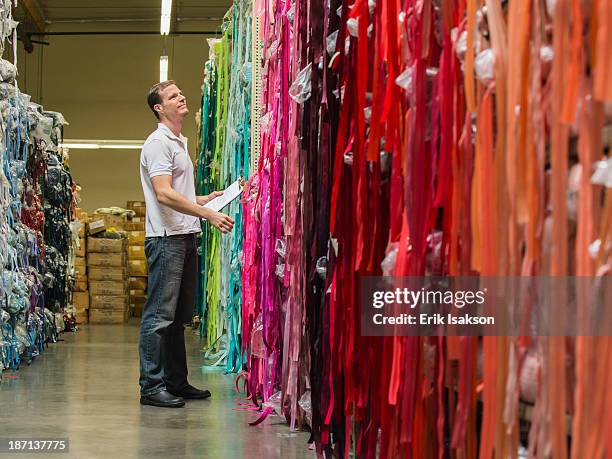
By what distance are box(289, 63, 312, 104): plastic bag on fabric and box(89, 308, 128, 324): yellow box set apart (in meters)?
9.67

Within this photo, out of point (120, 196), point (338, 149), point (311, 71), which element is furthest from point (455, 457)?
point (120, 196)

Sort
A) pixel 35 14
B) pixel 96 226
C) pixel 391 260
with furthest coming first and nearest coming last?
pixel 35 14
pixel 96 226
pixel 391 260

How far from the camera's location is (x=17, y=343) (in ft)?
22.0

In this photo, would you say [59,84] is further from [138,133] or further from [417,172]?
[417,172]

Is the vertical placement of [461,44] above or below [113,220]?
below

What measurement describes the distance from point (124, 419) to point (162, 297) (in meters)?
0.65

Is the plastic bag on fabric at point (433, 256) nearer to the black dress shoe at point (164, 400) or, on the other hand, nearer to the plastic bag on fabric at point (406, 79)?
the plastic bag on fabric at point (406, 79)

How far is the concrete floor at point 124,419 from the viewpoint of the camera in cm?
365

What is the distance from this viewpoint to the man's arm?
455 cm

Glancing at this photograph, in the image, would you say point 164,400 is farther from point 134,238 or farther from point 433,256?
point 134,238

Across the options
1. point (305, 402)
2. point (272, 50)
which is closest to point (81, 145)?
point (272, 50)

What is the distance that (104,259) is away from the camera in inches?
493

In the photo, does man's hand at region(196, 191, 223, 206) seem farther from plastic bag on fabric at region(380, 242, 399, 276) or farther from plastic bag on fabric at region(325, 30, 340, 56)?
plastic bag on fabric at region(380, 242, 399, 276)

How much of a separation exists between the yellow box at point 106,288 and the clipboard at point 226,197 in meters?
8.05
